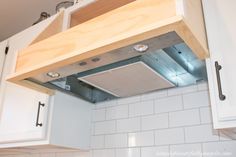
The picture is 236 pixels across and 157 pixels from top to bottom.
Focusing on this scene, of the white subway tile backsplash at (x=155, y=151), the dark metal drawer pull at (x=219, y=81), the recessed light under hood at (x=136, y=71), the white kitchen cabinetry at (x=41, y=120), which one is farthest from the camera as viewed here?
the white kitchen cabinetry at (x=41, y=120)

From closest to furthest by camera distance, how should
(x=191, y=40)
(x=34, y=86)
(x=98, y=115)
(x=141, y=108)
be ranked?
(x=191, y=40)
(x=34, y=86)
(x=141, y=108)
(x=98, y=115)

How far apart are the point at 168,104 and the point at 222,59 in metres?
0.51

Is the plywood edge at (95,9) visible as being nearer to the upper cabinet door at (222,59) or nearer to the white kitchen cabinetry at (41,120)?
the white kitchen cabinetry at (41,120)

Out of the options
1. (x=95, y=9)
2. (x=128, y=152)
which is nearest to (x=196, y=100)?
(x=128, y=152)

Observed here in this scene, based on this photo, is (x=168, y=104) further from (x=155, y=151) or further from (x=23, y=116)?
(x=23, y=116)

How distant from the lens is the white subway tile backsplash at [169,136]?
4.14 feet

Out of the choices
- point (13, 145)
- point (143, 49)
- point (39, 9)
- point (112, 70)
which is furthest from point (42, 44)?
point (39, 9)

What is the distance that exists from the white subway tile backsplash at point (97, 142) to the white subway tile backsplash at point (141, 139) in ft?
0.62

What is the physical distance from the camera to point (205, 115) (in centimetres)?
123

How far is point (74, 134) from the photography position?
148 cm

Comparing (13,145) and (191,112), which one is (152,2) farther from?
(13,145)

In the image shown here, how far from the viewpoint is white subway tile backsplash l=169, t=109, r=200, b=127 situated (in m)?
1.25

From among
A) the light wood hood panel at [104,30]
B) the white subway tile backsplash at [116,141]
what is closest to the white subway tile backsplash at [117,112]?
the white subway tile backsplash at [116,141]

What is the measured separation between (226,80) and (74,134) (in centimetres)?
92
